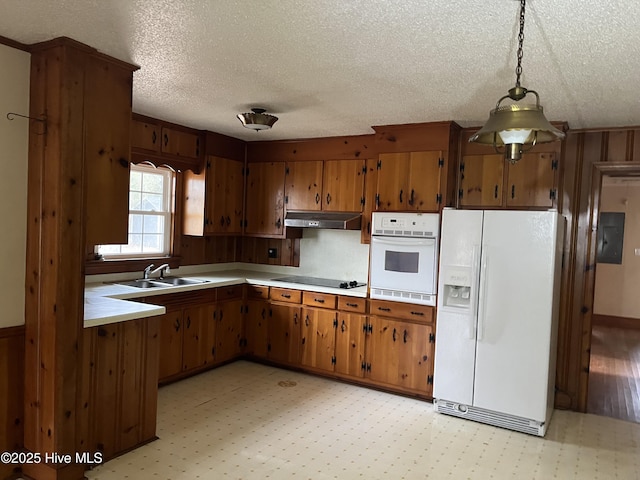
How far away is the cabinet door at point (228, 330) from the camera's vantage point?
4.66 meters

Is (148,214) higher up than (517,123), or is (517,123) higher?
(517,123)

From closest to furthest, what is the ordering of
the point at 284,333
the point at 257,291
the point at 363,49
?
the point at 363,49
the point at 284,333
the point at 257,291

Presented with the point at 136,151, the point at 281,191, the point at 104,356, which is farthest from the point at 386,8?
the point at 281,191

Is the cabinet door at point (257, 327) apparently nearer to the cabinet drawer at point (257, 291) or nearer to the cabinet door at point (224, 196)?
the cabinet drawer at point (257, 291)

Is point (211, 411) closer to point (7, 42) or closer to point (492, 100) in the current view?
point (7, 42)

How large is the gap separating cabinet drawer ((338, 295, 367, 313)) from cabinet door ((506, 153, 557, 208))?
154 cm

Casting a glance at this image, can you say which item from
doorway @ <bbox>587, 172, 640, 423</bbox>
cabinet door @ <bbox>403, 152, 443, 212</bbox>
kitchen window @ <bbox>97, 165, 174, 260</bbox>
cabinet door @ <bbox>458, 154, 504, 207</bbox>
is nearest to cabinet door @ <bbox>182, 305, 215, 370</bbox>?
kitchen window @ <bbox>97, 165, 174, 260</bbox>

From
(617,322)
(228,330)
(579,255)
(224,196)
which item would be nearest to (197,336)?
(228,330)

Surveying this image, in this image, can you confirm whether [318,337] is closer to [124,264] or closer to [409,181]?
[409,181]

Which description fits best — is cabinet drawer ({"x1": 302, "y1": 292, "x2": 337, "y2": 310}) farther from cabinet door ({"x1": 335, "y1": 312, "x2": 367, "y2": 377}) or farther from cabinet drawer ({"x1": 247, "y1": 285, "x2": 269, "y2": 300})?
cabinet drawer ({"x1": 247, "y1": 285, "x2": 269, "y2": 300})

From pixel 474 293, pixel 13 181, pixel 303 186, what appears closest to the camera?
pixel 13 181

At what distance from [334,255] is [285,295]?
75 cm

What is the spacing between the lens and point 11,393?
262cm

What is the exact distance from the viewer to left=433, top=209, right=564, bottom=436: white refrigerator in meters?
3.41
